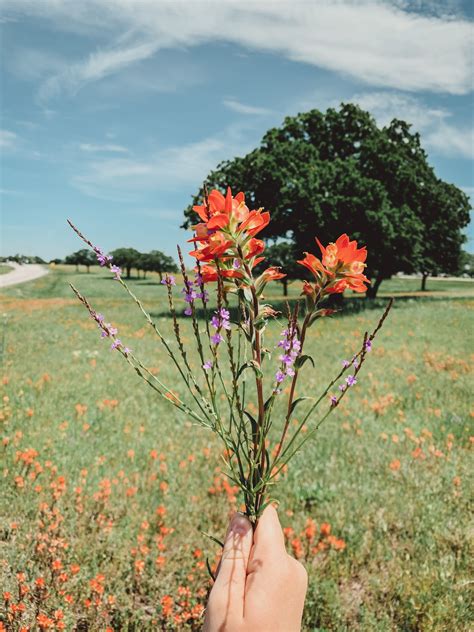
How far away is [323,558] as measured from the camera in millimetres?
4484

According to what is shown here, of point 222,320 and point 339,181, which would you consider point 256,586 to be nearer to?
point 222,320

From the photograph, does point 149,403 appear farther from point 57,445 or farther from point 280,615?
point 280,615

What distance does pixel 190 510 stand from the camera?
16.6ft

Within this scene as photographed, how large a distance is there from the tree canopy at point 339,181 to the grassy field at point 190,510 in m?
16.9

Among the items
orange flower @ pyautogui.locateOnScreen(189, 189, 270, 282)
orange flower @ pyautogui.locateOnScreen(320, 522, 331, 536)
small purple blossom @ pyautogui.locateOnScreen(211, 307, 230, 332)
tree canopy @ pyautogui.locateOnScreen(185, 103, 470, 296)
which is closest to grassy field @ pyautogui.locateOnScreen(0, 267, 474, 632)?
orange flower @ pyautogui.locateOnScreen(320, 522, 331, 536)

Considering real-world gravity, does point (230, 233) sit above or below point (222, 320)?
above

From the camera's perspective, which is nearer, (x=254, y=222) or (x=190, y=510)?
(x=254, y=222)

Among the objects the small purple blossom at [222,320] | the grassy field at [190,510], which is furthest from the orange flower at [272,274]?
the grassy field at [190,510]

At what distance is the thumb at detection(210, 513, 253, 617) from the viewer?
54.7 inches

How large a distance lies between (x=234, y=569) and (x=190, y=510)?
3.87m

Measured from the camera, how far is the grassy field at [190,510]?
12.3 ft

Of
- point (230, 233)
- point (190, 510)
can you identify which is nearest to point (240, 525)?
point (230, 233)

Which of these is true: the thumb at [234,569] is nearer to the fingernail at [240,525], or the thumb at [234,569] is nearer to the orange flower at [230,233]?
the fingernail at [240,525]

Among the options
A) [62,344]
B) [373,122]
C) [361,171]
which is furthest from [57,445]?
Answer: [373,122]
